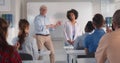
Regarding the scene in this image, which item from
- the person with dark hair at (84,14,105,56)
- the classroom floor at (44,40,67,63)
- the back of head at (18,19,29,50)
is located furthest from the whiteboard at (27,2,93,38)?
the person with dark hair at (84,14,105,56)

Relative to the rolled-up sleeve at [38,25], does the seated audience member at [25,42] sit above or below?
below

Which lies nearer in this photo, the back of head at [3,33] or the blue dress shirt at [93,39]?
the back of head at [3,33]

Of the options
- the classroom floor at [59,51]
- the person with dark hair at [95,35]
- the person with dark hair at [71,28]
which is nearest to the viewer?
the person with dark hair at [95,35]

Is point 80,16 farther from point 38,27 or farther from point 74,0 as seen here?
point 38,27

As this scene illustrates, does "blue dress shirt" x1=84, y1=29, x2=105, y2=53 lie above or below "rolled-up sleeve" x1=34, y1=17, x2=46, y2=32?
below

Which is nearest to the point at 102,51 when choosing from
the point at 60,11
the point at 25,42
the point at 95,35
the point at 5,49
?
the point at 5,49

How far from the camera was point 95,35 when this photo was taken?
4.31 meters

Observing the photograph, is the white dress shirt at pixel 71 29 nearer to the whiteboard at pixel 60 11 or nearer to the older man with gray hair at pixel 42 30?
the older man with gray hair at pixel 42 30

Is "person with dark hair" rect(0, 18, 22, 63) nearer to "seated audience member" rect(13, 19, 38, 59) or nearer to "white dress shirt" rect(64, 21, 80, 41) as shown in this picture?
"seated audience member" rect(13, 19, 38, 59)

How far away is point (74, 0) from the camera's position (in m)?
7.87

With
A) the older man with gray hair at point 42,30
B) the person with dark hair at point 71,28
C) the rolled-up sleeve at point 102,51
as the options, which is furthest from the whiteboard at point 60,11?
the rolled-up sleeve at point 102,51

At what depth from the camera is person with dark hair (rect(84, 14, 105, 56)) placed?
163 inches

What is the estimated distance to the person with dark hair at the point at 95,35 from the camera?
4.14m

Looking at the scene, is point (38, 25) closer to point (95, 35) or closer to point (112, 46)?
point (95, 35)
